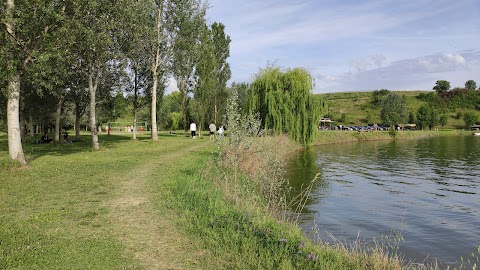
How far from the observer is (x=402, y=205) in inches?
656

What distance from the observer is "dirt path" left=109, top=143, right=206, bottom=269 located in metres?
6.94

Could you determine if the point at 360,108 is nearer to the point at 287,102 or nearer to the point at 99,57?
the point at 287,102

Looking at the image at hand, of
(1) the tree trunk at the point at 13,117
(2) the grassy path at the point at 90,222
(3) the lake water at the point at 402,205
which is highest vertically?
(1) the tree trunk at the point at 13,117

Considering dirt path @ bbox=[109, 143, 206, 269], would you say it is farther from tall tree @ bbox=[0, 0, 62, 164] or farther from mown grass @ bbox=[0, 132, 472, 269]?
tall tree @ bbox=[0, 0, 62, 164]

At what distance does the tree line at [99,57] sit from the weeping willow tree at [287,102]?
6.62 m

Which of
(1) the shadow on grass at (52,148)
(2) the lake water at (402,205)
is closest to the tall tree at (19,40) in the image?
(1) the shadow on grass at (52,148)

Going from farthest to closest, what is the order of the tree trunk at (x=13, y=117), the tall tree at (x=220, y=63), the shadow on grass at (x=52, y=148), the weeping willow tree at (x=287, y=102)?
1. the tall tree at (x=220, y=63)
2. the weeping willow tree at (x=287, y=102)
3. the shadow on grass at (x=52, y=148)
4. the tree trunk at (x=13, y=117)

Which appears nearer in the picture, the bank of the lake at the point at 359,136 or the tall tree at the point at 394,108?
the bank of the lake at the point at 359,136

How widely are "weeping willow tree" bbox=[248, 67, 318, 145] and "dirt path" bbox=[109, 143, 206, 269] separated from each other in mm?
28119

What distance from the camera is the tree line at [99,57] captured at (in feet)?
54.1

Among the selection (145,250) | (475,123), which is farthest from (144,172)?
(475,123)

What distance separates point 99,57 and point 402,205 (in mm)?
21603

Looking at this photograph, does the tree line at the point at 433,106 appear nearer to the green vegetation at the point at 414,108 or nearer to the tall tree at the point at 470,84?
the green vegetation at the point at 414,108

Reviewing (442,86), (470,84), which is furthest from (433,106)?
(470,84)
